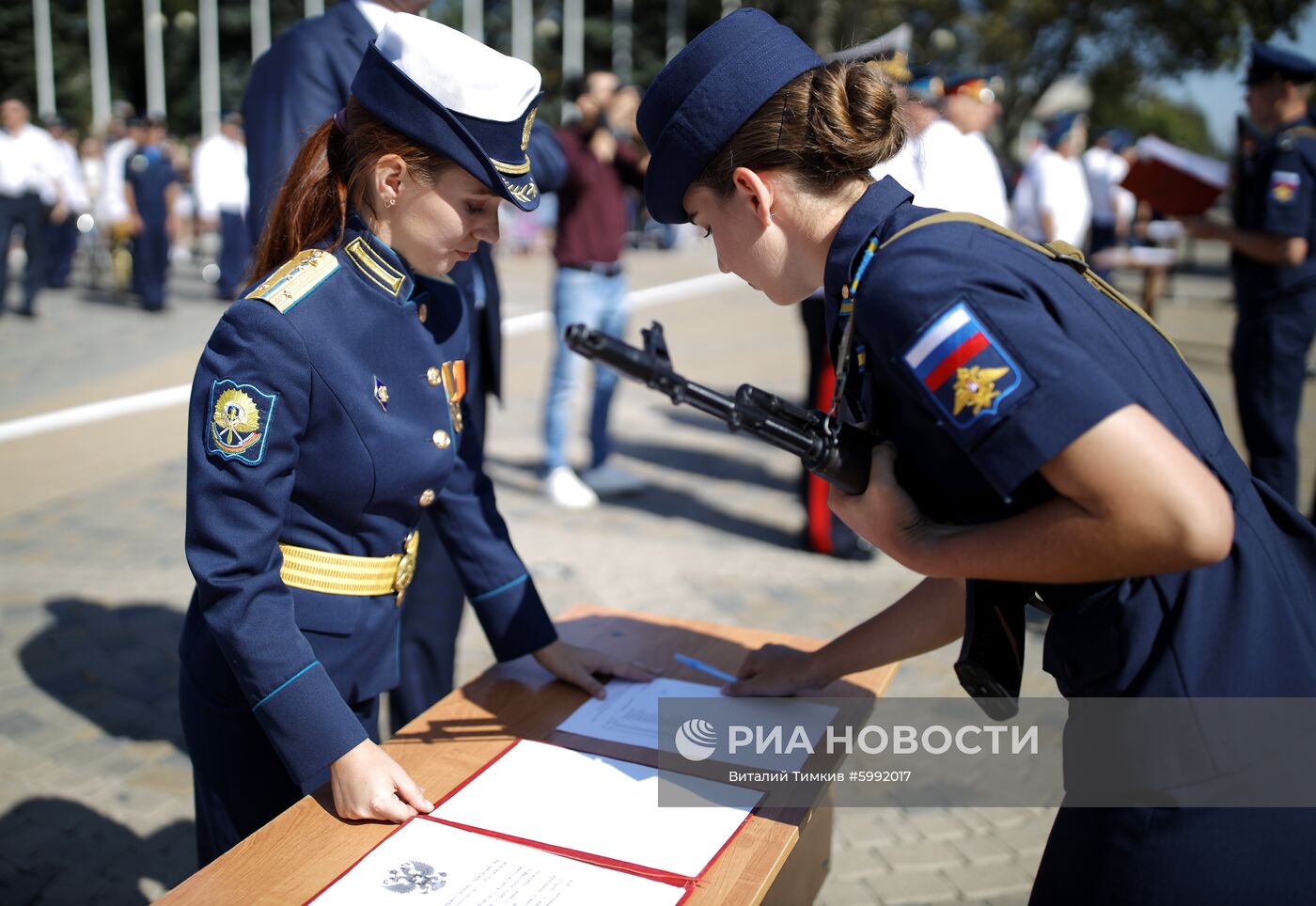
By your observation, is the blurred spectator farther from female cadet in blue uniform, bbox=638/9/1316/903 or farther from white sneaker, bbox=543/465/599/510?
female cadet in blue uniform, bbox=638/9/1316/903

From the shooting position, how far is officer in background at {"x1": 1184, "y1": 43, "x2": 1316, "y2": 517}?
5.05m

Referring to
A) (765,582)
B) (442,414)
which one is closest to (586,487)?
(765,582)

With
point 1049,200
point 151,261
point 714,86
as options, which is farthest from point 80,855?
point 151,261

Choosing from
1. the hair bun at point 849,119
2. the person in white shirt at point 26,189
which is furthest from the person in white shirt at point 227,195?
the hair bun at point 849,119

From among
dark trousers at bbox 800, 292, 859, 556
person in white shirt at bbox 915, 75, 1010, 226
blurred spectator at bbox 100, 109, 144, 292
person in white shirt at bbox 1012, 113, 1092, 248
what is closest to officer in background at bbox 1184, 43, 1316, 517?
person in white shirt at bbox 915, 75, 1010, 226

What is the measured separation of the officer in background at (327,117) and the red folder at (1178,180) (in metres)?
4.77

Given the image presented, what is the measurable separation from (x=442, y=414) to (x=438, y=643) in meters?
1.40

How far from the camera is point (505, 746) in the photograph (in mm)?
1829

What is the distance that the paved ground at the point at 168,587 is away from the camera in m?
3.09

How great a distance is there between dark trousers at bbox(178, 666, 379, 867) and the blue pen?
75 cm

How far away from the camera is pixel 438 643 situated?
3.22 meters

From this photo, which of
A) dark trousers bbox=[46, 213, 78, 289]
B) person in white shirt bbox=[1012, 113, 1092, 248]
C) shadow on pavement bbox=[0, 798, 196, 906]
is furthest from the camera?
dark trousers bbox=[46, 213, 78, 289]

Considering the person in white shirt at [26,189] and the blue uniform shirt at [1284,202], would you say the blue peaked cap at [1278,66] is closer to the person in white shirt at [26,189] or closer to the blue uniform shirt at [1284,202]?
the blue uniform shirt at [1284,202]

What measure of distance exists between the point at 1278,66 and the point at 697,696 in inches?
190
